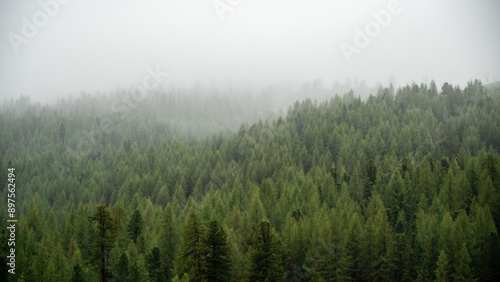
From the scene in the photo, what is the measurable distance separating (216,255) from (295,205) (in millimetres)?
40424

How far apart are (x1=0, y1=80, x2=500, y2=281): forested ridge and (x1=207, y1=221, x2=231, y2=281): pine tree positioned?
149 millimetres

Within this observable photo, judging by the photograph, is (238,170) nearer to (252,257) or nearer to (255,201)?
(255,201)

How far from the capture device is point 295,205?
83.1 metres

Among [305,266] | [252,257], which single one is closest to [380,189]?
[305,266]

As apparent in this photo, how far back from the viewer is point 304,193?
9219 cm

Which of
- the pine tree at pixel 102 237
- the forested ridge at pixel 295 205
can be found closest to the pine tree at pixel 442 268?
the forested ridge at pixel 295 205

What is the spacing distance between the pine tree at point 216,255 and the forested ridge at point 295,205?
0.15m

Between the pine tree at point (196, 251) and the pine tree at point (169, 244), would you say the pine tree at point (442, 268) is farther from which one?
the pine tree at point (169, 244)

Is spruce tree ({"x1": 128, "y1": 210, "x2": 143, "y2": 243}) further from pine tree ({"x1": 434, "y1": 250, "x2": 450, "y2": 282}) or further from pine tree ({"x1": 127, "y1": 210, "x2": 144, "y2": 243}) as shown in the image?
pine tree ({"x1": 434, "y1": 250, "x2": 450, "y2": 282})

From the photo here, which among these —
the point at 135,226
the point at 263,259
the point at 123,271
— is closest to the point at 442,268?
the point at 263,259

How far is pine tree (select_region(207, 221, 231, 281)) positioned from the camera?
44.6 m

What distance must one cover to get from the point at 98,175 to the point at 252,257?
12365 centimetres

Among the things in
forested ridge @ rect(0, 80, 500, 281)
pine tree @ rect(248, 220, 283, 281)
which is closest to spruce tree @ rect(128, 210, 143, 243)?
forested ridge @ rect(0, 80, 500, 281)

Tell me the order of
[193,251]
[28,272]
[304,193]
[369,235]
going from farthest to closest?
[304,193] < [369,235] < [28,272] < [193,251]
